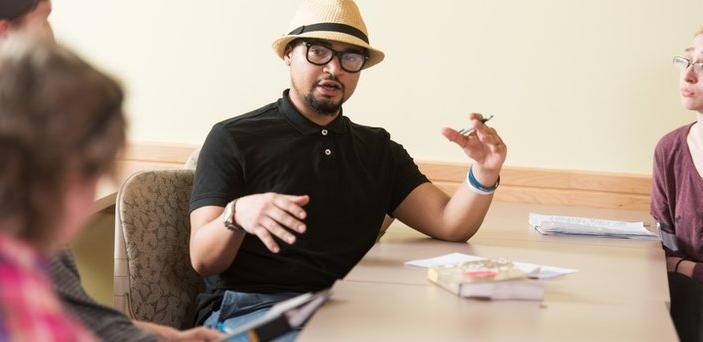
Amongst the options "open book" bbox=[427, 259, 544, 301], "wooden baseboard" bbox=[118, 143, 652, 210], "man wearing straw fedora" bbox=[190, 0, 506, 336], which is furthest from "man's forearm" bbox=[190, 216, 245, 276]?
"wooden baseboard" bbox=[118, 143, 652, 210]

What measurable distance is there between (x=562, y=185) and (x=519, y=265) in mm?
1238

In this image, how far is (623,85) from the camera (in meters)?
3.17

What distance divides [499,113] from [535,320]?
1.62 m

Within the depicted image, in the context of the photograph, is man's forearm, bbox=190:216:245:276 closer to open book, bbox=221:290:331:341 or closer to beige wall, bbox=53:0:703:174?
open book, bbox=221:290:331:341

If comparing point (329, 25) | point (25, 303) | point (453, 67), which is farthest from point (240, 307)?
point (25, 303)

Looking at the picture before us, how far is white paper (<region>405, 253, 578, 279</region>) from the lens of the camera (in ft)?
6.59

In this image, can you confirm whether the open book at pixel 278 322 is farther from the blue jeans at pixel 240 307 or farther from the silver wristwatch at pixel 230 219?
the blue jeans at pixel 240 307

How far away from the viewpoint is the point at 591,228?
2619 mm

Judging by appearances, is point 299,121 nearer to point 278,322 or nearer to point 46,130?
point 278,322

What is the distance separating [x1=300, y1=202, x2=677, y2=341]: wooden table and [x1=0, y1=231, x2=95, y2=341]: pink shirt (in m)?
0.73

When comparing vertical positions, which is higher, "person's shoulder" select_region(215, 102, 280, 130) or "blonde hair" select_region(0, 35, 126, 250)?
"blonde hair" select_region(0, 35, 126, 250)

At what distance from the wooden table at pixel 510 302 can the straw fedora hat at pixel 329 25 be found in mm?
535

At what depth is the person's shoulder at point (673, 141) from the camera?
2.84m

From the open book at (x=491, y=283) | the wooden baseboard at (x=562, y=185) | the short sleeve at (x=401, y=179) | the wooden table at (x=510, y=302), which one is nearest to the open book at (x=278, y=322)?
the wooden table at (x=510, y=302)
